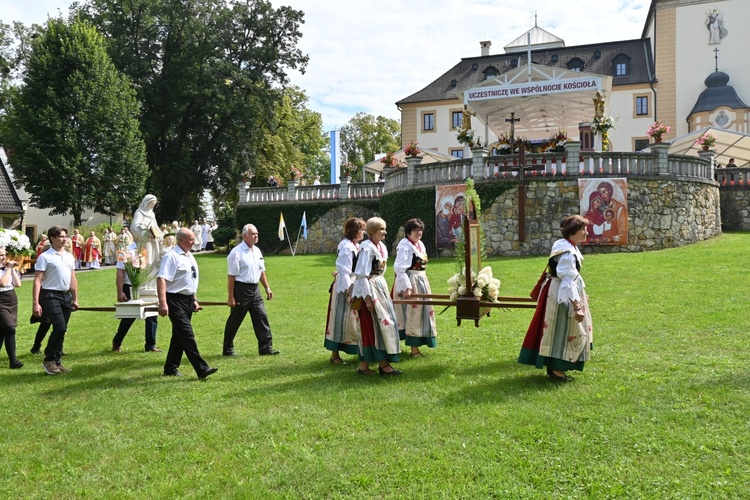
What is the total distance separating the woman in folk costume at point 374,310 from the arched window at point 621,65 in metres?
46.0

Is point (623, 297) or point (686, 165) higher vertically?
point (686, 165)

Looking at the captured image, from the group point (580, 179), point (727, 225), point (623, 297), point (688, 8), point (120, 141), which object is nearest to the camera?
point (623, 297)

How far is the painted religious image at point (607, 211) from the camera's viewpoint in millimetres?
21875

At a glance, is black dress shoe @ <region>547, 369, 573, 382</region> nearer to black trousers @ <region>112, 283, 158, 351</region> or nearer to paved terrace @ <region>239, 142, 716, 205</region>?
black trousers @ <region>112, 283, 158, 351</region>

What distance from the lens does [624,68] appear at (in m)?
47.8

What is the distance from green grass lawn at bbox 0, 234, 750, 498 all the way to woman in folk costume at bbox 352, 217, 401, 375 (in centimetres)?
31

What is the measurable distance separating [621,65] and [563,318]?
154ft

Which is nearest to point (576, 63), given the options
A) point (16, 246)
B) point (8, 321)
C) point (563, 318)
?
point (16, 246)

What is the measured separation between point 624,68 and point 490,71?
33.2 feet

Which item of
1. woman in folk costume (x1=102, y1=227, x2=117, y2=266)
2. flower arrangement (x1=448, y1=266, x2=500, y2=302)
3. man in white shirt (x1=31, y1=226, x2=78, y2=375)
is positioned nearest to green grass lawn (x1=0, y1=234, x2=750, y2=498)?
man in white shirt (x1=31, y1=226, x2=78, y2=375)

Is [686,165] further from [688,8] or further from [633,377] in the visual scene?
[688,8]

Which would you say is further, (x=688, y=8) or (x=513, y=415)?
(x=688, y=8)

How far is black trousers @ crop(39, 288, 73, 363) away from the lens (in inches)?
326

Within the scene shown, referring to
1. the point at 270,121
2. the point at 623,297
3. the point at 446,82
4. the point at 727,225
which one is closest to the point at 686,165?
the point at 727,225
